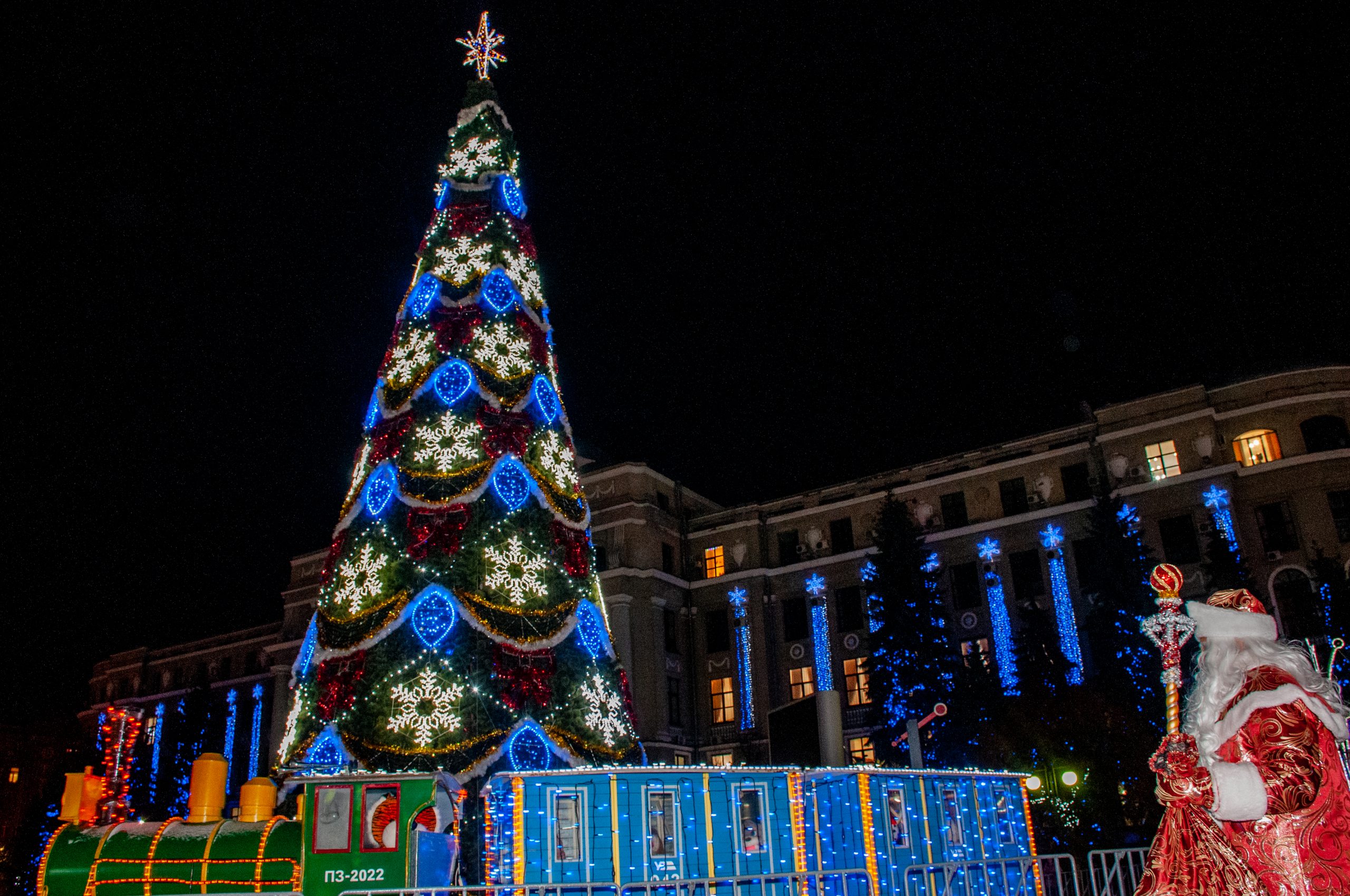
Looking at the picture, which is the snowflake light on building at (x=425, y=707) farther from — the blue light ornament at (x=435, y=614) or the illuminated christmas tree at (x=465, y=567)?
the blue light ornament at (x=435, y=614)

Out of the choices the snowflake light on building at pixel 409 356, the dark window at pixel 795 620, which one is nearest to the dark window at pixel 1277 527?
the dark window at pixel 795 620

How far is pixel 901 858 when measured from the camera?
11719 millimetres

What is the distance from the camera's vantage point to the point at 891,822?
465 inches

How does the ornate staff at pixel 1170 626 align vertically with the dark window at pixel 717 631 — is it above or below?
below

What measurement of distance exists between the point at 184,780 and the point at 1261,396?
145ft

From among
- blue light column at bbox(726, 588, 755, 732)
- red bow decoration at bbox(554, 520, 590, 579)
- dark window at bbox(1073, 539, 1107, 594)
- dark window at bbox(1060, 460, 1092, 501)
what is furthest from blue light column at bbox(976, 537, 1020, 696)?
red bow decoration at bbox(554, 520, 590, 579)

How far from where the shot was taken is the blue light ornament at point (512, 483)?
12750 millimetres

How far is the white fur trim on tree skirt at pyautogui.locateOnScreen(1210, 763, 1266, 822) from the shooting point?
15.2 feet

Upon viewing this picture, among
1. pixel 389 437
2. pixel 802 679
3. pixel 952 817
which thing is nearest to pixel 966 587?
pixel 802 679

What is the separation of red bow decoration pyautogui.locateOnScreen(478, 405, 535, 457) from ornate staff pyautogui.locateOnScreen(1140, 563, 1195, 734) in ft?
30.2

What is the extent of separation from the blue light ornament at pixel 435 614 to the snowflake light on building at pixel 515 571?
0.57m

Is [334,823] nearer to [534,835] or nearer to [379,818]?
[379,818]

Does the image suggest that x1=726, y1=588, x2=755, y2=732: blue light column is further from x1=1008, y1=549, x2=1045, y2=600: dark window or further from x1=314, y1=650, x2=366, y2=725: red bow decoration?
x1=314, y1=650, x2=366, y2=725: red bow decoration

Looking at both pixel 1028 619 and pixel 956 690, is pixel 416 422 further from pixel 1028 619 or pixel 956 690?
pixel 1028 619
